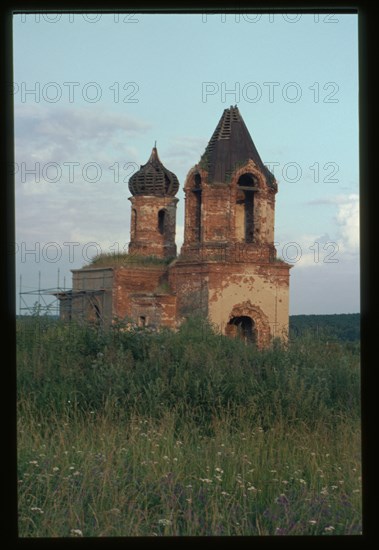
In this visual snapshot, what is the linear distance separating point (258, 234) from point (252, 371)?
14389 mm

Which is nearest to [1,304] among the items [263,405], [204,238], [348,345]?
[263,405]

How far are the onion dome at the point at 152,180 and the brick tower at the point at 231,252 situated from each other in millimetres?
2106

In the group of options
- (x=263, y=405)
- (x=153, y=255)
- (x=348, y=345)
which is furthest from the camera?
(x=153, y=255)

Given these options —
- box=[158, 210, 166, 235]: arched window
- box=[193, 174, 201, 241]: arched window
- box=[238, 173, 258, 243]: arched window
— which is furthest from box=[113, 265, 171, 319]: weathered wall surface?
box=[238, 173, 258, 243]: arched window

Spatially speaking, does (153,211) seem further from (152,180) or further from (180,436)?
(180,436)

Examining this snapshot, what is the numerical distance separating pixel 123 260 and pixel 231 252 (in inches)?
125

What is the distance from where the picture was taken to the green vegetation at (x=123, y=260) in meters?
20.6

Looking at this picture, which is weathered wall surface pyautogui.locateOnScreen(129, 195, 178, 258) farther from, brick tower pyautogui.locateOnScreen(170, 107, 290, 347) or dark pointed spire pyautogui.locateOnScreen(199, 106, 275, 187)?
dark pointed spire pyautogui.locateOnScreen(199, 106, 275, 187)

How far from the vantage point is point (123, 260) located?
68.1 ft

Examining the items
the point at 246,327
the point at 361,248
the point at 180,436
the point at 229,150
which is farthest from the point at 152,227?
the point at 361,248

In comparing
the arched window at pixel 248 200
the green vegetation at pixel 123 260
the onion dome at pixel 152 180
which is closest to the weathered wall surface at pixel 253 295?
the arched window at pixel 248 200

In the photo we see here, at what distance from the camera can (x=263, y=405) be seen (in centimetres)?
555

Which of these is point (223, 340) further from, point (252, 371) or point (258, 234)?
point (258, 234)

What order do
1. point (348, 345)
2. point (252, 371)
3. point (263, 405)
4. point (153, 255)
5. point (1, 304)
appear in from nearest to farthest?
point (1, 304) < point (263, 405) < point (252, 371) < point (348, 345) < point (153, 255)
